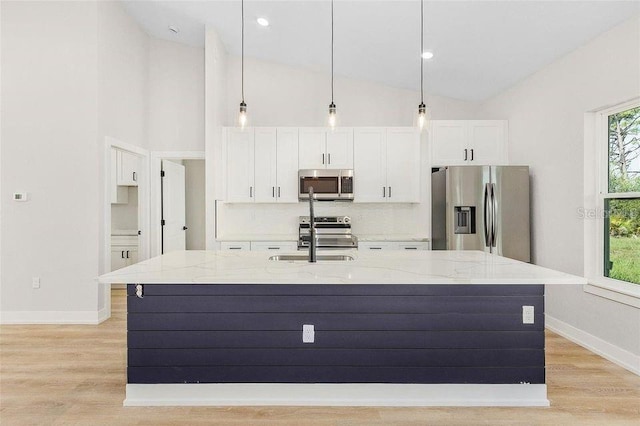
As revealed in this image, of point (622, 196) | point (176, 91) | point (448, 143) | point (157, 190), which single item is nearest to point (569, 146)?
point (622, 196)

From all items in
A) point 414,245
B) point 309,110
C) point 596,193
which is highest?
point 309,110

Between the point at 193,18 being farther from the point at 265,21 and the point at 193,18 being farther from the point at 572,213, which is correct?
the point at 572,213

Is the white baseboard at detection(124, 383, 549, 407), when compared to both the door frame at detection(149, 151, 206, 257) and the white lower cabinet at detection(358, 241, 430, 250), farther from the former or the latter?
the door frame at detection(149, 151, 206, 257)

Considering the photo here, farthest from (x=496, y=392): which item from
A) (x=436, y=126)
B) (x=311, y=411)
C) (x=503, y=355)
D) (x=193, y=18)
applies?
(x=193, y=18)

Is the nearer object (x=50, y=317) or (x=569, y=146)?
(x=569, y=146)

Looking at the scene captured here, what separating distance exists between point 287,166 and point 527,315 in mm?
3290

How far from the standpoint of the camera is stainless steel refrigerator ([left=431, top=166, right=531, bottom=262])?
4.22 metres

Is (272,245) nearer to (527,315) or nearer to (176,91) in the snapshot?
(176,91)

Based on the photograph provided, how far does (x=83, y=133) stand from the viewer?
13.8ft

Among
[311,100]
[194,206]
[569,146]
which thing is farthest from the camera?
[194,206]

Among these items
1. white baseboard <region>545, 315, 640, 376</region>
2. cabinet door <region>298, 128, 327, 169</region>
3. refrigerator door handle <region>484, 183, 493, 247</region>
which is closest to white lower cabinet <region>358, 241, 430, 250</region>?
refrigerator door handle <region>484, 183, 493, 247</region>

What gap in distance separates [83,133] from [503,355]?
4343 millimetres

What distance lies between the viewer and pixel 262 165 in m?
4.98

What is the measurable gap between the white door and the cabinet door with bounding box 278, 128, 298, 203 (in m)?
1.73
